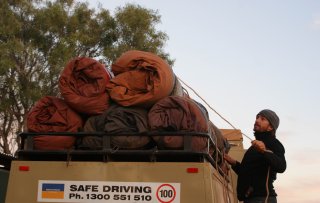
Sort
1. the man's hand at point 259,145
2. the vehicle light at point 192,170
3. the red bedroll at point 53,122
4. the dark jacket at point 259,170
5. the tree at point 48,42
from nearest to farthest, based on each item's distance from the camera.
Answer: the vehicle light at point 192,170, the red bedroll at point 53,122, the man's hand at point 259,145, the dark jacket at point 259,170, the tree at point 48,42

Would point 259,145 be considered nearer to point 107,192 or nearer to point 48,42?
point 107,192

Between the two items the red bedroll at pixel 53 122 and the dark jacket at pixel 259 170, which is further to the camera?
the dark jacket at pixel 259 170

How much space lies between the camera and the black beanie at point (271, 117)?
18.8ft

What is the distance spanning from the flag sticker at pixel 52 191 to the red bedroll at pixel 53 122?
346 millimetres

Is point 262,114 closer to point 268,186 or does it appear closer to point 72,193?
point 268,186

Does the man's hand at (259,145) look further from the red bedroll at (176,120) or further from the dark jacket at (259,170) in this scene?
the red bedroll at (176,120)

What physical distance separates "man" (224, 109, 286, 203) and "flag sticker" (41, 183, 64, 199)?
1981 millimetres

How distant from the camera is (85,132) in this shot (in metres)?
4.77

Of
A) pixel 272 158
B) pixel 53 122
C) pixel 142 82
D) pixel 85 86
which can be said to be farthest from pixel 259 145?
pixel 53 122

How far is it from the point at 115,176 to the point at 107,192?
151mm

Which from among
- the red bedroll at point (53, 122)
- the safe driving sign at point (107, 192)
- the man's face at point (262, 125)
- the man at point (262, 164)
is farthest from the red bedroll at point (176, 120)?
the man's face at point (262, 125)

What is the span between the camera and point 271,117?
18.8 ft

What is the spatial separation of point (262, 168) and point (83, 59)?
2168 millimetres

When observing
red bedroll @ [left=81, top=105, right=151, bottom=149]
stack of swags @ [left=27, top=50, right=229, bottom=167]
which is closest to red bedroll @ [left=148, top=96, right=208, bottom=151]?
stack of swags @ [left=27, top=50, right=229, bottom=167]
